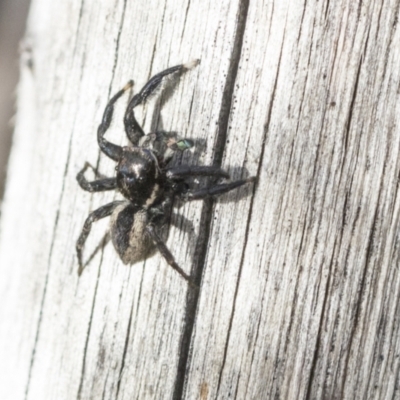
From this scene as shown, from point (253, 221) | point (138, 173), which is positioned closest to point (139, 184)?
point (138, 173)

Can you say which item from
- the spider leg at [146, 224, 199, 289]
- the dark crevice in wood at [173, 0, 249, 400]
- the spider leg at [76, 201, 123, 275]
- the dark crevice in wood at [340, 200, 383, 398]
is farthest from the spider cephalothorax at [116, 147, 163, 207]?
the dark crevice in wood at [340, 200, 383, 398]

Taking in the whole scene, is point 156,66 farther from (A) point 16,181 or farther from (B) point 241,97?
(A) point 16,181

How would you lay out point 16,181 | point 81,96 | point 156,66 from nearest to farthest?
point 156,66 < point 81,96 < point 16,181

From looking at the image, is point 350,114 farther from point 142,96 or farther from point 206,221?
point 142,96

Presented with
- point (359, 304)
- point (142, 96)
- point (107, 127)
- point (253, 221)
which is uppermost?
point (142, 96)

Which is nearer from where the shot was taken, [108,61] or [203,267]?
[203,267]

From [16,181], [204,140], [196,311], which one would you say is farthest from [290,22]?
[16,181]

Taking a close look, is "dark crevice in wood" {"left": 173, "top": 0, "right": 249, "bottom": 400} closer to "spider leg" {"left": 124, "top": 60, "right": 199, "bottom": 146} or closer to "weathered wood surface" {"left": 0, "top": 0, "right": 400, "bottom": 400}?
"weathered wood surface" {"left": 0, "top": 0, "right": 400, "bottom": 400}
